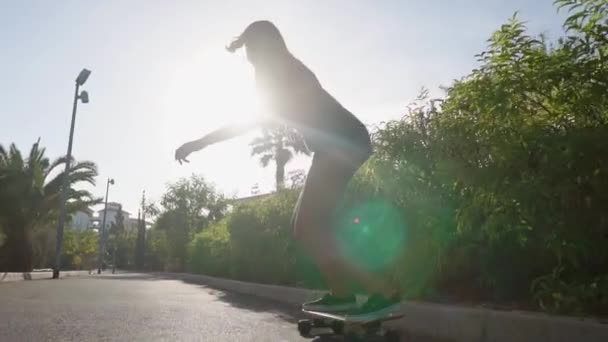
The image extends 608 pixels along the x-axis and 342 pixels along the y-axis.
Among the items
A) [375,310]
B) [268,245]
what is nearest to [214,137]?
[375,310]

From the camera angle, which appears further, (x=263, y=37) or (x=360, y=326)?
(x=263, y=37)

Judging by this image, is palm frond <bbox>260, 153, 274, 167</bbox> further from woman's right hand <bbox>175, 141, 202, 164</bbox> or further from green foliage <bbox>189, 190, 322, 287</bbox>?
woman's right hand <bbox>175, 141, 202, 164</bbox>

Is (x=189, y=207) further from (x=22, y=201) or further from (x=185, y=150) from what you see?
(x=185, y=150)

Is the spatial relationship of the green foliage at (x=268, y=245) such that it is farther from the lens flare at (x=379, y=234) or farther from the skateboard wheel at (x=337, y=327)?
the skateboard wheel at (x=337, y=327)

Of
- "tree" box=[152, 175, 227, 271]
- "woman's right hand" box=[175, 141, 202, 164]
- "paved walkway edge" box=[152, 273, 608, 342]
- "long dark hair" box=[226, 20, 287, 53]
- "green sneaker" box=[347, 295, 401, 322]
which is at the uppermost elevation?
"tree" box=[152, 175, 227, 271]

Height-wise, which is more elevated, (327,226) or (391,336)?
(327,226)

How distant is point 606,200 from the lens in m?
3.32

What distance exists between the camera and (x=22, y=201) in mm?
20234

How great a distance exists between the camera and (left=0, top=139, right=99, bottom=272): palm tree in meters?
19.9

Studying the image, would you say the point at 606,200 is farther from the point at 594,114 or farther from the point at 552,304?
the point at 552,304

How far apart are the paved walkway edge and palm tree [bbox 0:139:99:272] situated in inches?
772

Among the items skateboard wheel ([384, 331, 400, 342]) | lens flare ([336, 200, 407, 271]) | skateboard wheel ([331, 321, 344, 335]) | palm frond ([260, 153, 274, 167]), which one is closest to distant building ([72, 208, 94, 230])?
palm frond ([260, 153, 274, 167])

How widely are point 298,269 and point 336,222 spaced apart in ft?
17.9

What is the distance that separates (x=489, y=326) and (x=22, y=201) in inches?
838
